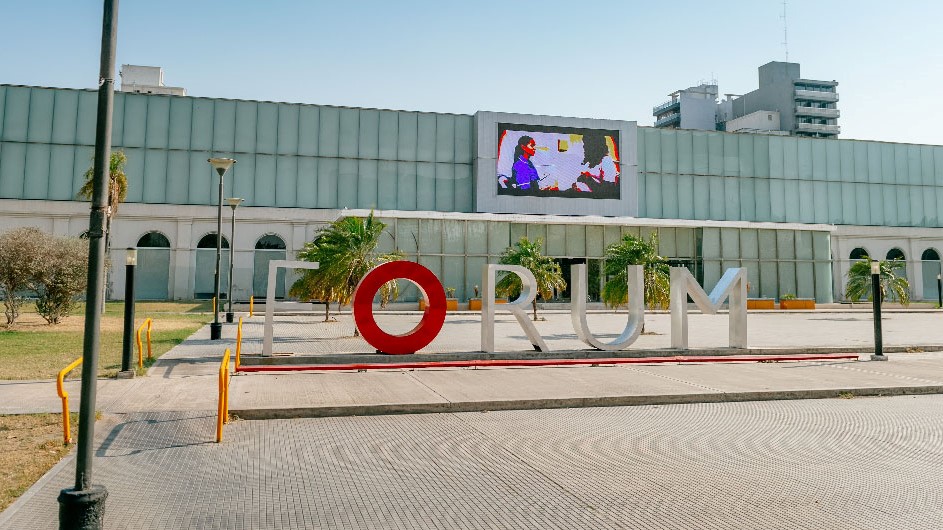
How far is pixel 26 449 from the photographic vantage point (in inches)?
317

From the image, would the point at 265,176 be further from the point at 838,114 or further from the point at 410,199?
the point at 838,114

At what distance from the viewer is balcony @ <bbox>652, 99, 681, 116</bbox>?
424 feet

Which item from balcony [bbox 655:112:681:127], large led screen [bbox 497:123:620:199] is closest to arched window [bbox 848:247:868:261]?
large led screen [bbox 497:123:620:199]

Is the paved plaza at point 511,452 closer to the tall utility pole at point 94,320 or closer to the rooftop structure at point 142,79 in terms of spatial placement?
the tall utility pole at point 94,320

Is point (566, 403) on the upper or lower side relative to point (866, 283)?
lower

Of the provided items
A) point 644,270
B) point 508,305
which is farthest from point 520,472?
point 644,270

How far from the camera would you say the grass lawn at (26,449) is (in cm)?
679

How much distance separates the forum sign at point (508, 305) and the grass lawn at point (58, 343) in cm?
434

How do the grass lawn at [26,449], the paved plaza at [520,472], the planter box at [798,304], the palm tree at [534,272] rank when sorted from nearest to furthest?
the paved plaza at [520,472]
the grass lawn at [26,449]
the palm tree at [534,272]
the planter box at [798,304]

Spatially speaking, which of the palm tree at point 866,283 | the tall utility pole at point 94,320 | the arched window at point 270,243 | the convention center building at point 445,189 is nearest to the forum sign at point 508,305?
the tall utility pole at point 94,320

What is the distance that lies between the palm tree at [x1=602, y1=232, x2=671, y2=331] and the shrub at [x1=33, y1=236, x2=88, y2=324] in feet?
70.2

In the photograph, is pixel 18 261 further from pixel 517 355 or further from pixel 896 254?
pixel 896 254

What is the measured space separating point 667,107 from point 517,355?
409ft

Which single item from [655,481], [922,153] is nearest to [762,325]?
[655,481]
